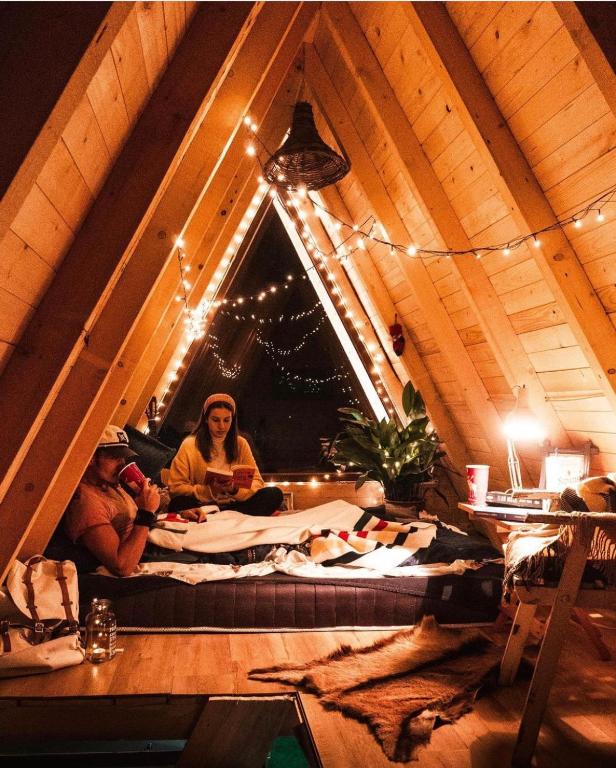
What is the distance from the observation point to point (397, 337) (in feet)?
14.8

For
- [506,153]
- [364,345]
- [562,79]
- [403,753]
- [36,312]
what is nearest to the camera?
[36,312]

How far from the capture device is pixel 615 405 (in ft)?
8.70

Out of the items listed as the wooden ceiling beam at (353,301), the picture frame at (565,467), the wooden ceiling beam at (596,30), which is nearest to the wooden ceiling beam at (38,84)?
the wooden ceiling beam at (596,30)

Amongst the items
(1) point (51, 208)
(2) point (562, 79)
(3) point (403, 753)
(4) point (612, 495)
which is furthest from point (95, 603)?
(2) point (562, 79)

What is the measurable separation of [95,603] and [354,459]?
2.45 metres

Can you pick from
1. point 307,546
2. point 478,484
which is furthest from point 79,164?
point 307,546

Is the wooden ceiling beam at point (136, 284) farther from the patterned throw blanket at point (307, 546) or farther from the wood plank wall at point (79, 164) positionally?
the patterned throw blanket at point (307, 546)

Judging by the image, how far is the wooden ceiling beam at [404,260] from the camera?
348 centimetres

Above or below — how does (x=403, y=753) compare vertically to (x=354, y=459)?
below

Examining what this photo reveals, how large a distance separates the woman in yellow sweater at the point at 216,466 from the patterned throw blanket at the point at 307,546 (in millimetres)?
298

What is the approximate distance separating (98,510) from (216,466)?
1.46 m

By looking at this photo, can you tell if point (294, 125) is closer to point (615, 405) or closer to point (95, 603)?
point (615, 405)

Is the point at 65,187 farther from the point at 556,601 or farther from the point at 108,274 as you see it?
the point at 556,601

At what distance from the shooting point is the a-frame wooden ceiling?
52.3 inches
